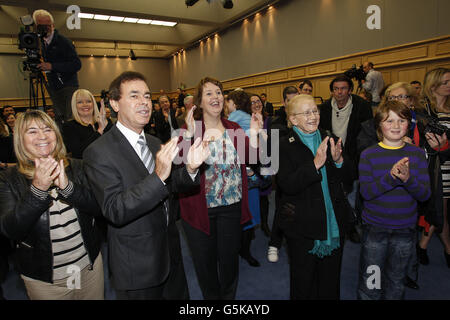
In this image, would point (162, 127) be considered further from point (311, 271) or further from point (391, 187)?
point (391, 187)

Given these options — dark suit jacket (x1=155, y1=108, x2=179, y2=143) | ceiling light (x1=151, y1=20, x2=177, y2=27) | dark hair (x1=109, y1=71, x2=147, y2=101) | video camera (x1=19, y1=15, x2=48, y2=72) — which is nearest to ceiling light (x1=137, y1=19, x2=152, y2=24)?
ceiling light (x1=151, y1=20, x2=177, y2=27)

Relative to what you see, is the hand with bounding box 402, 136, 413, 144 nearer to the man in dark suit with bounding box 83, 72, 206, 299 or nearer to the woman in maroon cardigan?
the woman in maroon cardigan

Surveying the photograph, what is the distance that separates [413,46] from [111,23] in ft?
35.4

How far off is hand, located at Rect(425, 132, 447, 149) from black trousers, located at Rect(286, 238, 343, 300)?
3.68 ft

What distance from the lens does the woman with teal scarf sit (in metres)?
1.61

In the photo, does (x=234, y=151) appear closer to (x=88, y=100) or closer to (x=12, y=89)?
(x=88, y=100)

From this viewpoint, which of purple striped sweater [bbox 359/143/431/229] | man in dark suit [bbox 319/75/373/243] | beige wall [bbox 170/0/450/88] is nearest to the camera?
purple striped sweater [bbox 359/143/431/229]

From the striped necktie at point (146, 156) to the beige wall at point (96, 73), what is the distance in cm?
1101

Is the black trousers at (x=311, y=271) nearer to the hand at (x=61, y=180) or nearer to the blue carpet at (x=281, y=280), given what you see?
the blue carpet at (x=281, y=280)

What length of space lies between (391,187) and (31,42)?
3.13 metres

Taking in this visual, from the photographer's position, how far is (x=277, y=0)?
26.3ft

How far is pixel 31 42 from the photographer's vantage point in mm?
2303

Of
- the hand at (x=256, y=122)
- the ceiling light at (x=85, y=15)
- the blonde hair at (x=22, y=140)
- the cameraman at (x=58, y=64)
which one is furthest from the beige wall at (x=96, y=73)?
the blonde hair at (x=22, y=140)

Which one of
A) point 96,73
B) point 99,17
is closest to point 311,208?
point 99,17
